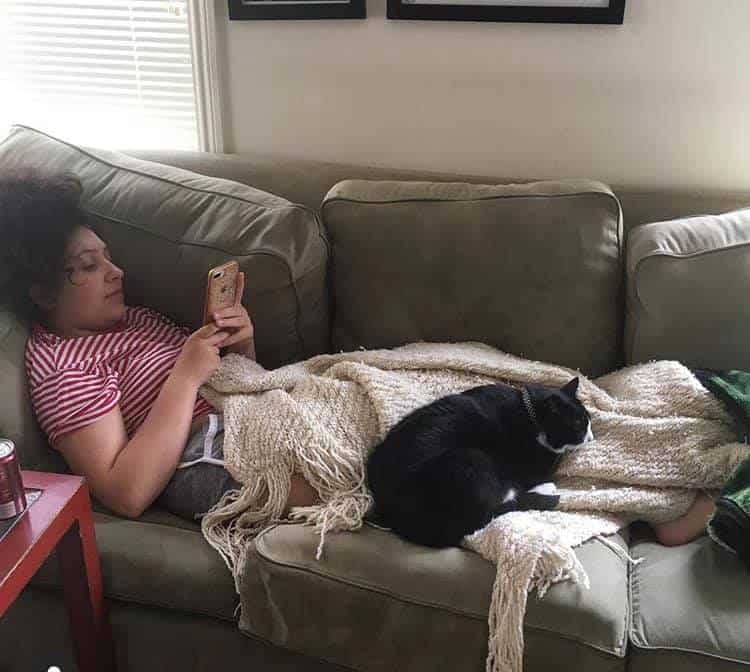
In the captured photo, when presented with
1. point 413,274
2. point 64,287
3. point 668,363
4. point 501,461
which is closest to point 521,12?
point 413,274

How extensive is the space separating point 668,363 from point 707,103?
27.4 inches

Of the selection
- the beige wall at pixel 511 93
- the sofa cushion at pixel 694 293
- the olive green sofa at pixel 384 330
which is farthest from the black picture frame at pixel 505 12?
the sofa cushion at pixel 694 293

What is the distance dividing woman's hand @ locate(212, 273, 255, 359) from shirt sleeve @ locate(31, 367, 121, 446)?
0.84ft

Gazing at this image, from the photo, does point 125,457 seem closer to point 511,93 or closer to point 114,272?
point 114,272

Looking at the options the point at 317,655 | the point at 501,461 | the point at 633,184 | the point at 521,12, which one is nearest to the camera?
the point at 317,655

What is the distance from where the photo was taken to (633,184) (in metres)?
2.01

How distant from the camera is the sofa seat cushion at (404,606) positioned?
1.20 metres

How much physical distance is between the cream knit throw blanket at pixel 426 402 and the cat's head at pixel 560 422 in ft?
0.17

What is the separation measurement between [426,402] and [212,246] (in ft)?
1.88

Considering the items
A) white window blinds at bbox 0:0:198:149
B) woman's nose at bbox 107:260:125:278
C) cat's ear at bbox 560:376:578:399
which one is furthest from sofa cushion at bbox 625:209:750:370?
white window blinds at bbox 0:0:198:149

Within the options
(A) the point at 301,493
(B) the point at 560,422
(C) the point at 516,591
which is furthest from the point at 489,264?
(C) the point at 516,591

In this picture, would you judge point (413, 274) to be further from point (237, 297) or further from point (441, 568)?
point (441, 568)

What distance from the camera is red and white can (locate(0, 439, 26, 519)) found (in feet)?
3.91

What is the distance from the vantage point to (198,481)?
1511 mm
